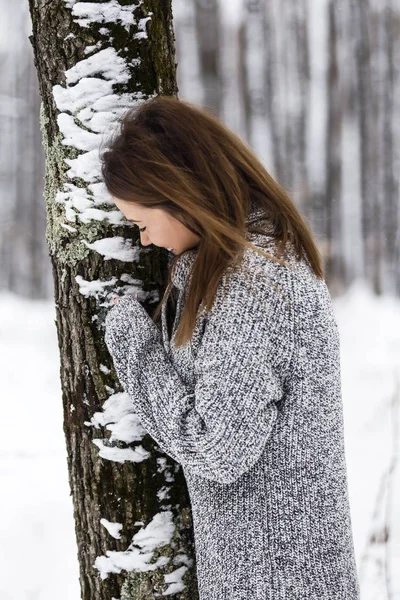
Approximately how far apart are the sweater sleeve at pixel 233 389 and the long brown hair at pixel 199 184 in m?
0.07

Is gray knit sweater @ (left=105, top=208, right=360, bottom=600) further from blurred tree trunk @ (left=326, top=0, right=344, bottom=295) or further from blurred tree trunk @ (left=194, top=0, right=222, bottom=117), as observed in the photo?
blurred tree trunk @ (left=326, top=0, right=344, bottom=295)

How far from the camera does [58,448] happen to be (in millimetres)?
4363

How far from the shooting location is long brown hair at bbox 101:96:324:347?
1.22m

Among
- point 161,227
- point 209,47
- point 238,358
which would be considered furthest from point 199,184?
point 209,47

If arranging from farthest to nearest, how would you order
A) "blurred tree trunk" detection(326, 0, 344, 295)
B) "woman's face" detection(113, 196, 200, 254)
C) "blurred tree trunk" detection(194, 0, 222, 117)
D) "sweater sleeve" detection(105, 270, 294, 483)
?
"blurred tree trunk" detection(326, 0, 344, 295)
"blurred tree trunk" detection(194, 0, 222, 117)
"woman's face" detection(113, 196, 200, 254)
"sweater sleeve" detection(105, 270, 294, 483)

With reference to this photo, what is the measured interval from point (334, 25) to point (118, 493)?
482 centimetres

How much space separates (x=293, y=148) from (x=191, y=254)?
4377mm

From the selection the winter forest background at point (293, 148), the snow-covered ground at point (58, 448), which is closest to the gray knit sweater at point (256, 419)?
the snow-covered ground at point (58, 448)

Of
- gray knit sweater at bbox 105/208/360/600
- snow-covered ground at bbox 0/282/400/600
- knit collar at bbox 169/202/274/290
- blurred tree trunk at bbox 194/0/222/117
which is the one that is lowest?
snow-covered ground at bbox 0/282/400/600

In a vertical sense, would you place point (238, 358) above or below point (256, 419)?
above

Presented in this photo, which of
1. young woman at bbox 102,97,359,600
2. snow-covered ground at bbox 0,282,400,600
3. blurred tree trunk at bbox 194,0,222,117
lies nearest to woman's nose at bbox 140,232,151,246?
young woman at bbox 102,97,359,600

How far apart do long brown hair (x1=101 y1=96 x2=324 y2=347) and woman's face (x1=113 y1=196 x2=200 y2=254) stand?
20mm

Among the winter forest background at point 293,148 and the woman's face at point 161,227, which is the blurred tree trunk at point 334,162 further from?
the woman's face at point 161,227

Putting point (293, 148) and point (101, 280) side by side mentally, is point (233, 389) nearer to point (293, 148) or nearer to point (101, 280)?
point (101, 280)
